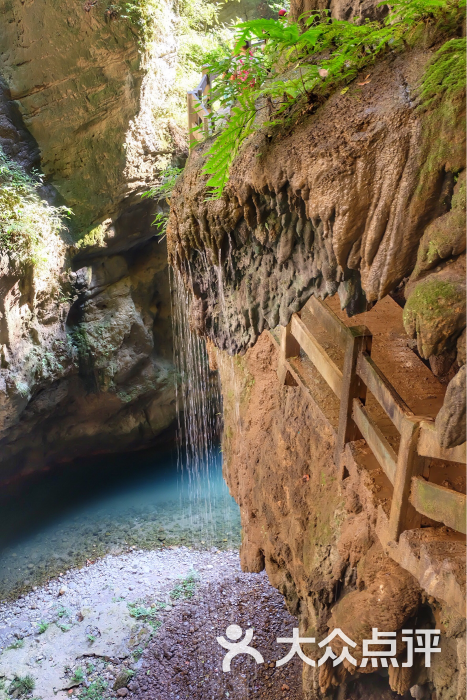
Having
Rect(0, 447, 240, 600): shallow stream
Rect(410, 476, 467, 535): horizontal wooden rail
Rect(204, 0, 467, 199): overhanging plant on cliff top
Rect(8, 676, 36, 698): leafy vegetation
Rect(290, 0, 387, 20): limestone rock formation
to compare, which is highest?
Rect(290, 0, 387, 20): limestone rock formation

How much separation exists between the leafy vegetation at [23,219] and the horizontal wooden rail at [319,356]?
554cm

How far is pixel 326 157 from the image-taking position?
2693 mm

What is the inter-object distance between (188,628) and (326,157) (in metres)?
6.91

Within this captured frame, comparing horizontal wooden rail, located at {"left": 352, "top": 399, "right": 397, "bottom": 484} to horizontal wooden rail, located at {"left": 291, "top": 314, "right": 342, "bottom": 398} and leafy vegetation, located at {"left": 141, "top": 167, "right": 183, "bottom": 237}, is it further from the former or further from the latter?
leafy vegetation, located at {"left": 141, "top": 167, "right": 183, "bottom": 237}

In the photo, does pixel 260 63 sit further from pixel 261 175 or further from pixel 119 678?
pixel 119 678

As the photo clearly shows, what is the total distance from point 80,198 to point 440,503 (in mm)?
8553

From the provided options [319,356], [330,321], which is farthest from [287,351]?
[319,356]

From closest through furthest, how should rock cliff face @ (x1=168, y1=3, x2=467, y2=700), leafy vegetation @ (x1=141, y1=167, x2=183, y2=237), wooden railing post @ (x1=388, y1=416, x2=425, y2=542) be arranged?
rock cliff face @ (x1=168, y1=3, x2=467, y2=700)
wooden railing post @ (x1=388, y1=416, x2=425, y2=542)
leafy vegetation @ (x1=141, y1=167, x2=183, y2=237)

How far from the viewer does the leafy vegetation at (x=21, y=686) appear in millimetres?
6301

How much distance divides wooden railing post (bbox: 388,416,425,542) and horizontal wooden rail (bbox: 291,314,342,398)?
34.8 inches

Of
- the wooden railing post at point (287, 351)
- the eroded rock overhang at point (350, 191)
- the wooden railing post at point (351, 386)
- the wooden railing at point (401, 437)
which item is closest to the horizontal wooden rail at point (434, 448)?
the wooden railing at point (401, 437)

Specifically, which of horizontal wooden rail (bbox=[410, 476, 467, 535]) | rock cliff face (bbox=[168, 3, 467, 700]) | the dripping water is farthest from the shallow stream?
horizontal wooden rail (bbox=[410, 476, 467, 535])

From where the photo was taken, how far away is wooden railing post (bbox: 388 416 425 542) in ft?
8.46

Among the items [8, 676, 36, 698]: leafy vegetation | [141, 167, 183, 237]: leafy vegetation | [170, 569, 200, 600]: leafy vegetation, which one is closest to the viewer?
[141, 167, 183, 237]: leafy vegetation
